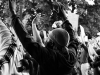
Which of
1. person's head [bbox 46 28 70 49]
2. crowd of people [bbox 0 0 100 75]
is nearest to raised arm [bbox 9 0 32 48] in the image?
crowd of people [bbox 0 0 100 75]

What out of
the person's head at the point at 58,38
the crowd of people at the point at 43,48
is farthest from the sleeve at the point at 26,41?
the person's head at the point at 58,38

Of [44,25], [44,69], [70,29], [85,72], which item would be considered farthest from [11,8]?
[44,25]

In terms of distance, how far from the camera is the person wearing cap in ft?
6.04

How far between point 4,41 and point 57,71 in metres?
0.69

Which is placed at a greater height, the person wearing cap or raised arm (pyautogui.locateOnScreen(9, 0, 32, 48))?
raised arm (pyautogui.locateOnScreen(9, 0, 32, 48))

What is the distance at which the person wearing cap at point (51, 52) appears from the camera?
1842mm

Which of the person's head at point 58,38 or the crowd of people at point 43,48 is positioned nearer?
the crowd of people at point 43,48

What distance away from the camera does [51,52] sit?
6.41ft

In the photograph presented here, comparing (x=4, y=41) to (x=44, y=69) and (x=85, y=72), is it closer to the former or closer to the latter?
(x=44, y=69)

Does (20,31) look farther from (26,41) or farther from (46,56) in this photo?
(46,56)

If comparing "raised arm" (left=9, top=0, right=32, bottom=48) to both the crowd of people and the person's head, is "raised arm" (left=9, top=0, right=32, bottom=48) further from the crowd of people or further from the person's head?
the person's head

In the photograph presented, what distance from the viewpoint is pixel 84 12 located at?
57.1ft

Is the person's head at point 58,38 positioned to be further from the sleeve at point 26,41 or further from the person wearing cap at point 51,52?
the sleeve at point 26,41

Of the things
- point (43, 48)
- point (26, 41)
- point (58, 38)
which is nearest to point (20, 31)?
Answer: point (26, 41)
